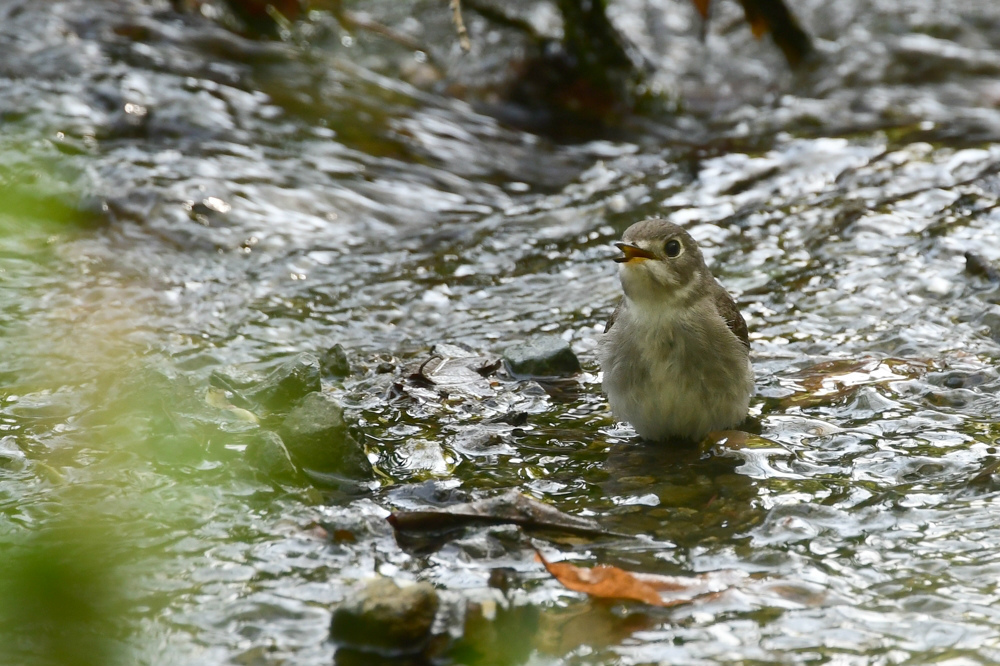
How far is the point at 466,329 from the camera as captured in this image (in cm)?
654

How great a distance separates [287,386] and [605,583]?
7.28ft

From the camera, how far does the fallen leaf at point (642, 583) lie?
352cm

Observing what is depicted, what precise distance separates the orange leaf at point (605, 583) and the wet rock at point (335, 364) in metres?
2.31

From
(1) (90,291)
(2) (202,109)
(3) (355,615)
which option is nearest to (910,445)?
(3) (355,615)

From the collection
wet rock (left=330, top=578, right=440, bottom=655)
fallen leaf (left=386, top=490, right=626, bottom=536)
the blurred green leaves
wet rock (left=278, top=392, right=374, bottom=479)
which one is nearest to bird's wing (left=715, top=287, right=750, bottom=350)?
fallen leaf (left=386, top=490, right=626, bottom=536)

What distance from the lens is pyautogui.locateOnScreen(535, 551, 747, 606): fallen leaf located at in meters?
3.52

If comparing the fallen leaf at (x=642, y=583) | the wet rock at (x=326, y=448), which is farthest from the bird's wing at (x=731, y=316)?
the wet rock at (x=326, y=448)

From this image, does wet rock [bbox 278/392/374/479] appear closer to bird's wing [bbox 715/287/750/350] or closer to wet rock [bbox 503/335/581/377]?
wet rock [bbox 503/335/581/377]

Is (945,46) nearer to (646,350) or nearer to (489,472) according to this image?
(646,350)

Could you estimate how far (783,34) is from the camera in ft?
40.0

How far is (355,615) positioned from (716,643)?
3.56 feet

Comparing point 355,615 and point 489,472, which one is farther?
point 489,472

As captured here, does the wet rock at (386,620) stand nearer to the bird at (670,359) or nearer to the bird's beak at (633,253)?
the bird at (670,359)

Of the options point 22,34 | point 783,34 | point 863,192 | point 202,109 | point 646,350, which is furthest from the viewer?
point 783,34
